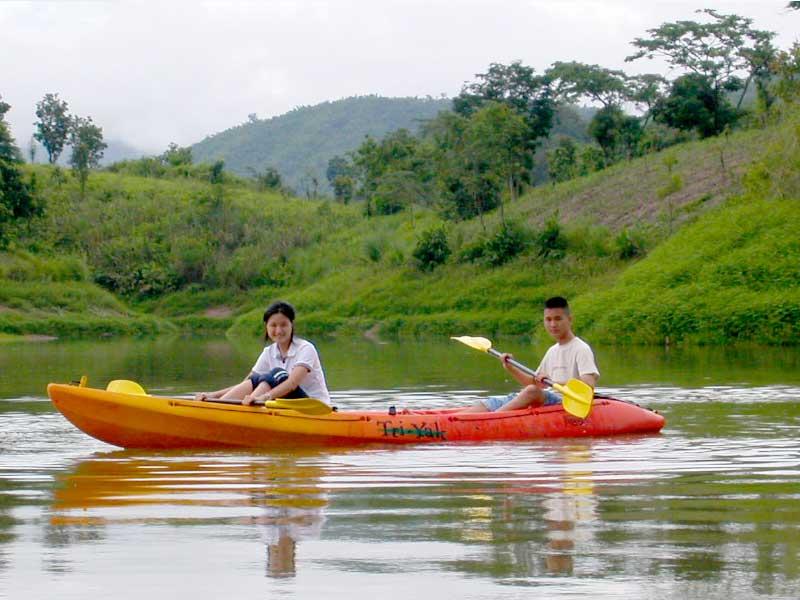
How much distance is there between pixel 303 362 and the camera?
10914mm

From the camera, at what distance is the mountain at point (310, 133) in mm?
136000

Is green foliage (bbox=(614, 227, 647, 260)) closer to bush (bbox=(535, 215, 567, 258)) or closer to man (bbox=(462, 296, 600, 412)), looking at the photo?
bush (bbox=(535, 215, 567, 258))

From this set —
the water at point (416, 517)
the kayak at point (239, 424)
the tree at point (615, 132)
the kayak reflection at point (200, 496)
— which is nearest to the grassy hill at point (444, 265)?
the tree at point (615, 132)

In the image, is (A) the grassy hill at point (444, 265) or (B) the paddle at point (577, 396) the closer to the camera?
(B) the paddle at point (577, 396)

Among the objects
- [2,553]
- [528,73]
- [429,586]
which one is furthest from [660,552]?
[528,73]

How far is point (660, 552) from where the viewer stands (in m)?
6.05

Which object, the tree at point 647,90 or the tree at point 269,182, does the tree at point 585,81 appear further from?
the tree at point 269,182

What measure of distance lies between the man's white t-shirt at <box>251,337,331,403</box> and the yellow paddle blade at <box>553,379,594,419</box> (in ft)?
6.35

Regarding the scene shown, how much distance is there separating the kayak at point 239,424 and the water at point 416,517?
184 millimetres

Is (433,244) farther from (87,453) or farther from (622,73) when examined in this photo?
(87,453)

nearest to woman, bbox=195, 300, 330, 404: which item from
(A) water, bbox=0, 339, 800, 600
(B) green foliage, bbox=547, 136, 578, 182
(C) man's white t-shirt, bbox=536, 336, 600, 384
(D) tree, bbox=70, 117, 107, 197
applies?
(A) water, bbox=0, 339, 800, 600

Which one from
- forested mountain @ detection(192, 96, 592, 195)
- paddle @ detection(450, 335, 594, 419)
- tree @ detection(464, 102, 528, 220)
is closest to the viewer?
paddle @ detection(450, 335, 594, 419)

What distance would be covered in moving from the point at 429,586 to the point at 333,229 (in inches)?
2284

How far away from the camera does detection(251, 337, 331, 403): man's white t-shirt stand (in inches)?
432
